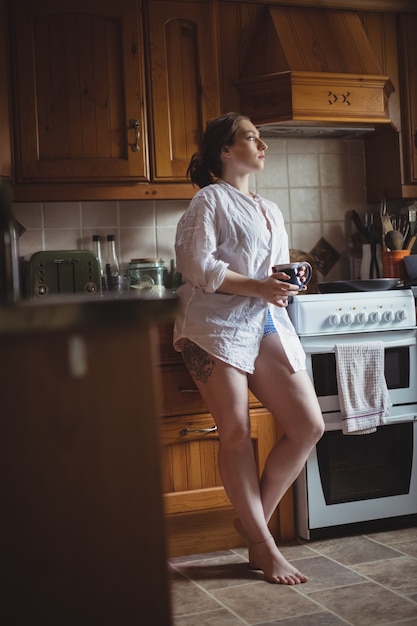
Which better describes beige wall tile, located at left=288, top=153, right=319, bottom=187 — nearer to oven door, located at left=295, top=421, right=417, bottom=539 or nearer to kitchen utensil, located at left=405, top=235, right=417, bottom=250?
kitchen utensil, located at left=405, top=235, right=417, bottom=250

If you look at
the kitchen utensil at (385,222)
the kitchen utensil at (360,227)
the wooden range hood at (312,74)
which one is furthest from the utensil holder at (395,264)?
the wooden range hood at (312,74)

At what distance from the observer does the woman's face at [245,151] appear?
8.89 ft

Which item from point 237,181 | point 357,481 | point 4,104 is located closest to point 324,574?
point 357,481

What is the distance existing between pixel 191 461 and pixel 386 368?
0.78 metres

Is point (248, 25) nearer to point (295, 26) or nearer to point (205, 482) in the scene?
point (295, 26)

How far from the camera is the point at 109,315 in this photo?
3.40ft

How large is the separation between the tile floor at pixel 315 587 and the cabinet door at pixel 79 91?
146 centimetres

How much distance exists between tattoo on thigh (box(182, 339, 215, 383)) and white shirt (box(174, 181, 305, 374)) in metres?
0.03

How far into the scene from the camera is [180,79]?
10.8 feet

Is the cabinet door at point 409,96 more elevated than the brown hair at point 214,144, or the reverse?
the cabinet door at point 409,96

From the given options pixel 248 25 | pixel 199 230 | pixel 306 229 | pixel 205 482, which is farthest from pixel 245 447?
pixel 248 25

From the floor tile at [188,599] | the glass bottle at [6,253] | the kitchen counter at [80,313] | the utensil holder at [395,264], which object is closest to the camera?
the kitchen counter at [80,313]

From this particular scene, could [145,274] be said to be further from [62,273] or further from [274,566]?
[274,566]

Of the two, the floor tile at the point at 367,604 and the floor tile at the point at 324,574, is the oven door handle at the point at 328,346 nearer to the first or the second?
the floor tile at the point at 324,574
